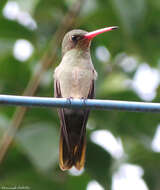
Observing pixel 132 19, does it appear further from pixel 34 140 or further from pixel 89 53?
pixel 34 140

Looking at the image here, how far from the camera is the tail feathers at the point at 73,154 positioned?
4367mm

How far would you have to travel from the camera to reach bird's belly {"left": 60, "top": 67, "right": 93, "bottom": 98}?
16.0 feet

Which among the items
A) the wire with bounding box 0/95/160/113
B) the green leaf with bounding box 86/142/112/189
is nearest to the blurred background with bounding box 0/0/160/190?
the green leaf with bounding box 86/142/112/189

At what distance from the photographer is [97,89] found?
4637 millimetres

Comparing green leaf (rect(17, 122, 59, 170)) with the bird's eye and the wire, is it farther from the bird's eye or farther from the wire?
the wire

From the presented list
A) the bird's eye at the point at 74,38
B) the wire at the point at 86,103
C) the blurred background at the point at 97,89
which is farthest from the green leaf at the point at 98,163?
the wire at the point at 86,103

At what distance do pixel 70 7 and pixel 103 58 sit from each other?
842 millimetres

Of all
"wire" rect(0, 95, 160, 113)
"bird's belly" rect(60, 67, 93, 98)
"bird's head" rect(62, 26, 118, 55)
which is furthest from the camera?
"bird's head" rect(62, 26, 118, 55)

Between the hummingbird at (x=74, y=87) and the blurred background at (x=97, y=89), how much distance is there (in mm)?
115

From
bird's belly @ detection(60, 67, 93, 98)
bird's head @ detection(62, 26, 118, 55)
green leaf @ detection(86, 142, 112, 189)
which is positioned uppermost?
bird's head @ detection(62, 26, 118, 55)

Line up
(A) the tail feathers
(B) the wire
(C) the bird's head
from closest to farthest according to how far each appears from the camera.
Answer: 1. (B) the wire
2. (A) the tail feathers
3. (C) the bird's head

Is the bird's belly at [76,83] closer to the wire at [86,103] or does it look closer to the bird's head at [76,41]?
the bird's head at [76,41]

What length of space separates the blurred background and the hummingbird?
115mm

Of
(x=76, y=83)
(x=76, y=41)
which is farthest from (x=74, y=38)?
(x=76, y=83)
